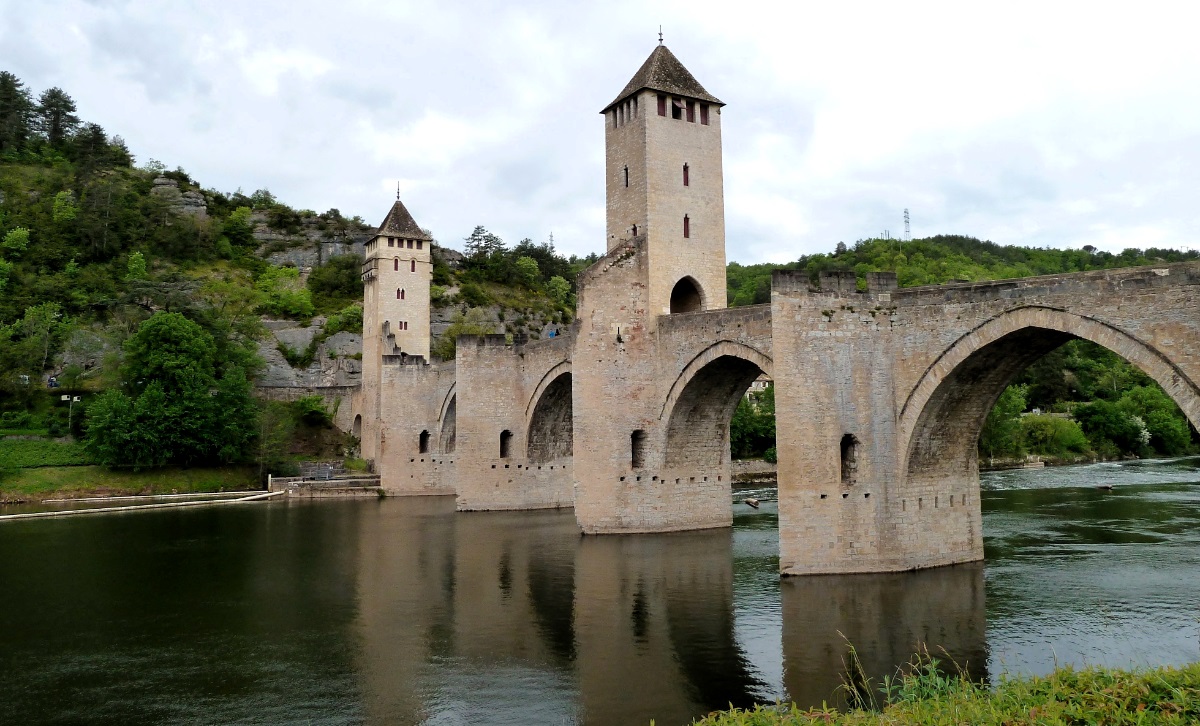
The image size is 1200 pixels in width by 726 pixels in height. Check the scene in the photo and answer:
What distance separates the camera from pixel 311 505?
35.9m

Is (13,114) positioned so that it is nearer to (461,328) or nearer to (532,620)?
(461,328)

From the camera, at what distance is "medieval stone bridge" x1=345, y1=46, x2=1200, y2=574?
15.3 meters

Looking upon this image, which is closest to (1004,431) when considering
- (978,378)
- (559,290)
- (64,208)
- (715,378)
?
(715,378)

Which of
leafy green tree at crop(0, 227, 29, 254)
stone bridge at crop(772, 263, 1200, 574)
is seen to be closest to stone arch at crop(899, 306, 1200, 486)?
stone bridge at crop(772, 263, 1200, 574)

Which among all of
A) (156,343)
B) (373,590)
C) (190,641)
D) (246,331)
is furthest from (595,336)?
(246,331)

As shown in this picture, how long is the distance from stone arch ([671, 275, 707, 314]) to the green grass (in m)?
29.7

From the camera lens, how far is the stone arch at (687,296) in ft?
81.6

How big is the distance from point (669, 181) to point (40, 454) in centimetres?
3233

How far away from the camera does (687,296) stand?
25.5 meters

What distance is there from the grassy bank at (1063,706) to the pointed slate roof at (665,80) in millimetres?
20180

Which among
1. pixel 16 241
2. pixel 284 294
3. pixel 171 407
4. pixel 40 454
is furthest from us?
pixel 284 294

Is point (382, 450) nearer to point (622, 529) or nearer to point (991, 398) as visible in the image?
point (622, 529)

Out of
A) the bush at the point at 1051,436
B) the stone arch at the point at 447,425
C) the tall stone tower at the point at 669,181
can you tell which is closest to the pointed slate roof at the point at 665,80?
the tall stone tower at the point at 669,181

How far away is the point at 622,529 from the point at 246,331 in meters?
36.6
